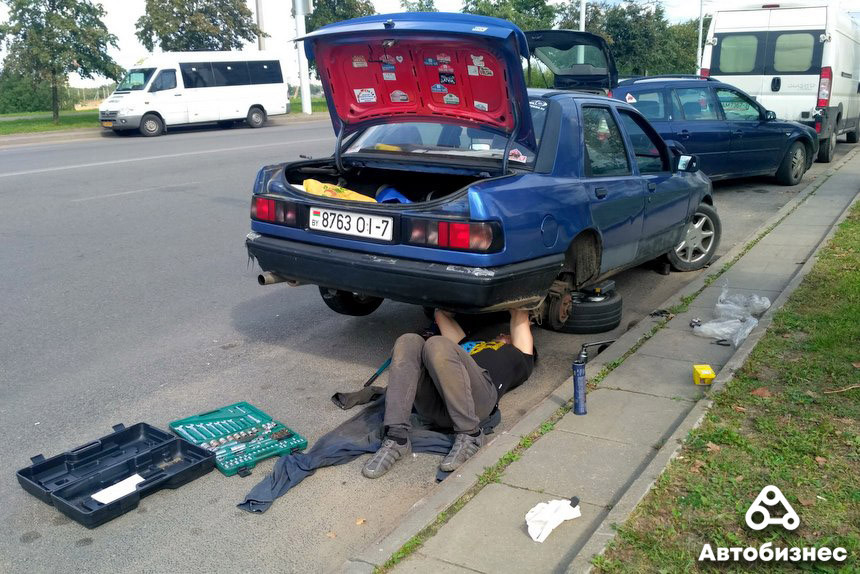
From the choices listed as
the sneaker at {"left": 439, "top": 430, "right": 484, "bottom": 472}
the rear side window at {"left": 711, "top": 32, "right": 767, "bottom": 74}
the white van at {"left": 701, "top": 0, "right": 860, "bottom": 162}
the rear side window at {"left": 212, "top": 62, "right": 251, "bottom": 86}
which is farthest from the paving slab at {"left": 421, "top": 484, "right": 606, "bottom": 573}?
the rear side window at {"left": 212, "top": 62, "right": 251, "bottom": 86}

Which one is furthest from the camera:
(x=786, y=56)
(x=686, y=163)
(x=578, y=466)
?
(x=786, y=56)

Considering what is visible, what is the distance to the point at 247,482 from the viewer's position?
13.2 feet

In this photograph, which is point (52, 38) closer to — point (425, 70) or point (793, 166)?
point (793, 166)

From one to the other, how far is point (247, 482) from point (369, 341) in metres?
2.18

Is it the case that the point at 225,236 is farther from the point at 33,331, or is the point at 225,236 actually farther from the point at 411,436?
the point at 411,436

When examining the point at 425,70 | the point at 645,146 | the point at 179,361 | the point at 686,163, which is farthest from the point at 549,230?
the point at 179,361

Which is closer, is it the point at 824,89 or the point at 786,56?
the point at 824,89

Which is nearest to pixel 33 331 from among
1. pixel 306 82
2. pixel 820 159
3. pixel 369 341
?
pixel 369 341

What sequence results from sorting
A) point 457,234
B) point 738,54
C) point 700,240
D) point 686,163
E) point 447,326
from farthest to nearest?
1. point 738,54
2. point 700,240
3. point 686,163
4. point 447,326
5. point 457,234

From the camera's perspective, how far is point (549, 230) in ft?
16.2

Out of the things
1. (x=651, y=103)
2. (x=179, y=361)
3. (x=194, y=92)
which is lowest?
(x=179, y=361)

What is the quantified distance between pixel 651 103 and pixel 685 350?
7507 mm

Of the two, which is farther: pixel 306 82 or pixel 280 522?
pixel 306 82

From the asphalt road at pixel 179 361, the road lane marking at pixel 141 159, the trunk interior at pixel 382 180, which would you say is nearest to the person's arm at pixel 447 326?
the asphalt road at pixel 179 361
